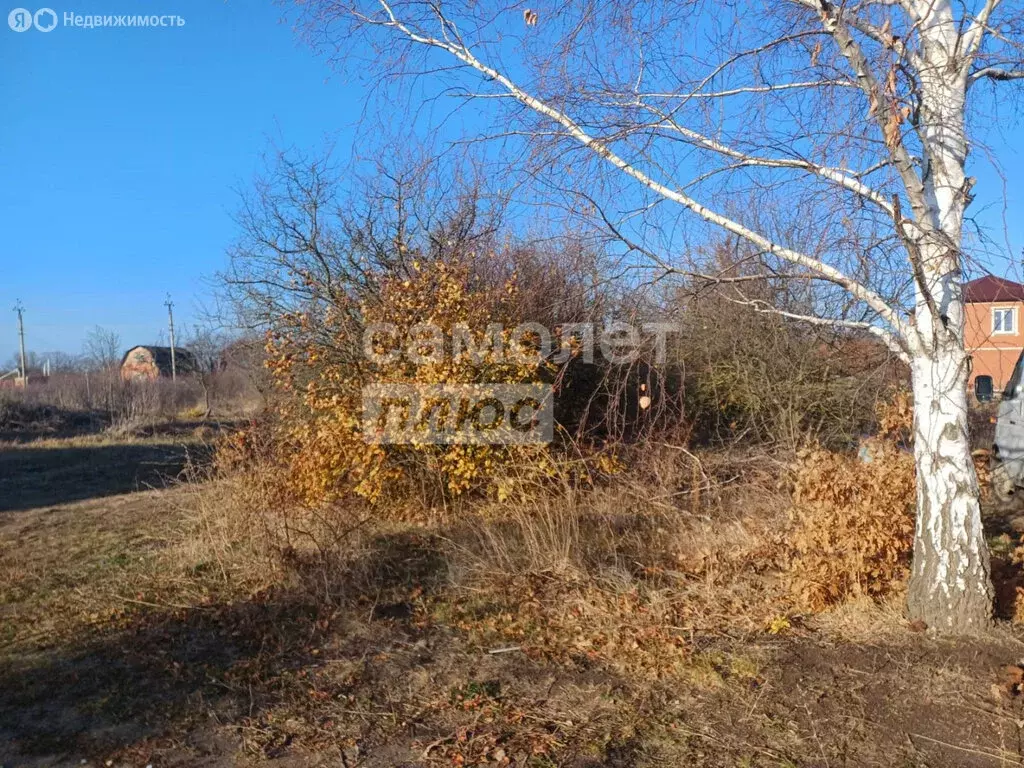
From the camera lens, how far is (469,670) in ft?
13.6

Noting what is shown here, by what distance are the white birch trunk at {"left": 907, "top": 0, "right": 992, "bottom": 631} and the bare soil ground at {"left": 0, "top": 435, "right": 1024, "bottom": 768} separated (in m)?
0.28

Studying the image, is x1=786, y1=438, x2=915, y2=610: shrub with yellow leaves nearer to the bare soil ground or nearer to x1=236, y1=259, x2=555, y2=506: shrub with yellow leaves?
the bare soil ground

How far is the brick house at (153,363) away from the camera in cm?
2990

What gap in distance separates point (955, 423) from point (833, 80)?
1920 mm

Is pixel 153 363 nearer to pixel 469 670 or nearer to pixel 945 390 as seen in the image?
pixel 469 670

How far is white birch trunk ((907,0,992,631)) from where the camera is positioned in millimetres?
4031

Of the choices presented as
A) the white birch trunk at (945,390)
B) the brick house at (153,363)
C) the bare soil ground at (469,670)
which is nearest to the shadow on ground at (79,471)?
the bare soil ground at (469,670)

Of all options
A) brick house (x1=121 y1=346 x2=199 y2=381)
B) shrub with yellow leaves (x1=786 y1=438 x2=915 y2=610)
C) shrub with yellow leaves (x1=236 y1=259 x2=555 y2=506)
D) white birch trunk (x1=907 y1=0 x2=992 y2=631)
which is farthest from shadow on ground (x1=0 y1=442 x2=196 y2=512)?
brick house (x1=121 y1=346 x2=199 y2=381)

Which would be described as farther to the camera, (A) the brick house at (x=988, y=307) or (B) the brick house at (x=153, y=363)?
(B) the brick house at (x=153, y=363)

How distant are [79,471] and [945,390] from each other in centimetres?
1431

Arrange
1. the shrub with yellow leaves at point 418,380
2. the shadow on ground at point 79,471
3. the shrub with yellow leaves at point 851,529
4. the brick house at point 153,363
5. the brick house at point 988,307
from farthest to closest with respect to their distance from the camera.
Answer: the brick house at point 153,363 → the shadow on ground at point 79,471 → the shrub with yellow leaves at point 418,380 → the shrub with yellow leaves at point 851,529 → the brick house at point 988,307

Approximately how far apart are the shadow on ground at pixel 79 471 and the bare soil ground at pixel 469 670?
3.97m

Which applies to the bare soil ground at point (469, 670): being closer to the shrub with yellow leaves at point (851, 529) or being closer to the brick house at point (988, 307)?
the shrub with yellow leaves at point (851, 529)

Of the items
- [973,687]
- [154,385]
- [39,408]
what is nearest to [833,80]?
[973,687]
